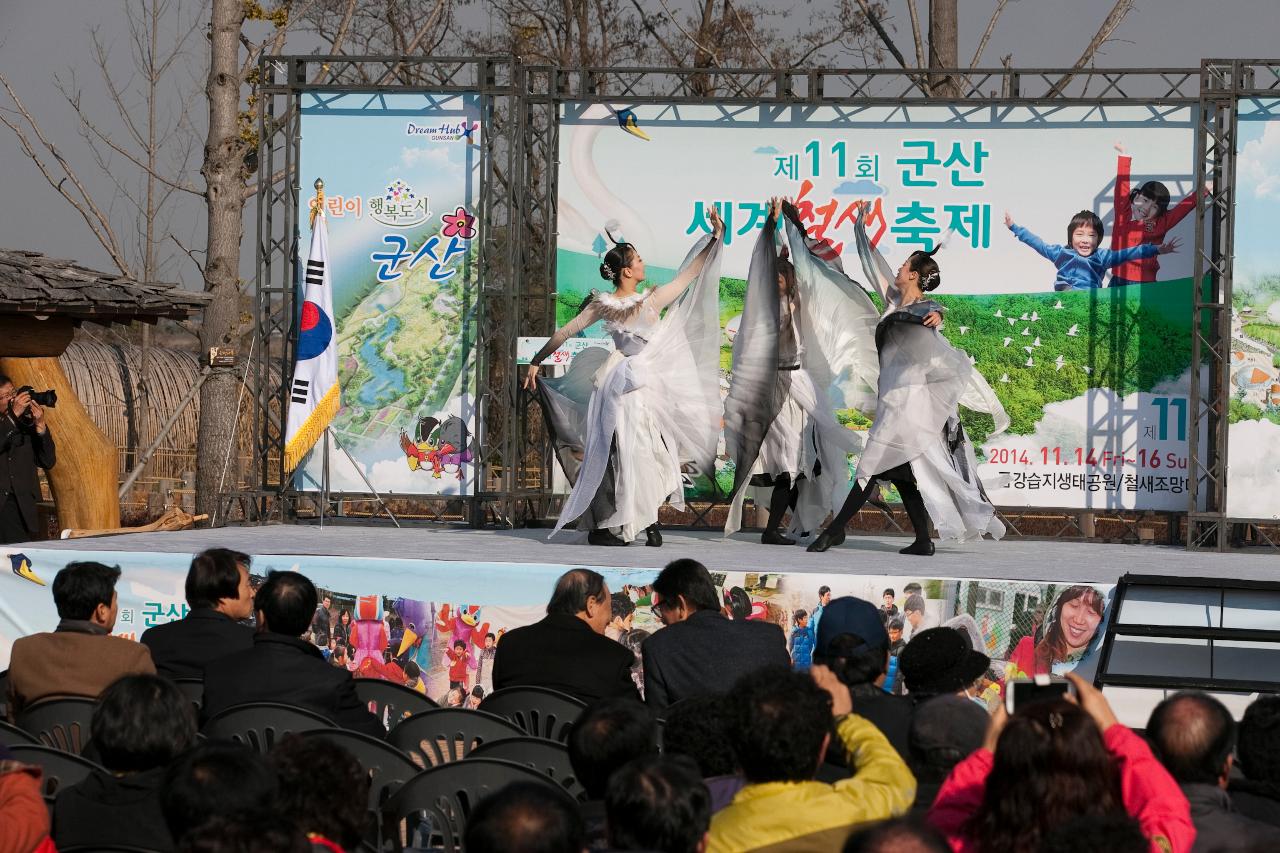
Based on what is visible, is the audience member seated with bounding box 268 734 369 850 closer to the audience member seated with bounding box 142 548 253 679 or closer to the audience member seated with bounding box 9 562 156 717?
the audience member seated with bounding box 9 562 156 717

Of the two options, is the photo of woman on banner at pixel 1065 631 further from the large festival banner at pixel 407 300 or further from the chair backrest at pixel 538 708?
the large festival banner at pixel 407 300

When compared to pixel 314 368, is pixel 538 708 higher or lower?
lower

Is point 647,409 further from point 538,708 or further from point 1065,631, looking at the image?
point 538,708

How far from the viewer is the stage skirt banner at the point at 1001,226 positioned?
10.2 meters

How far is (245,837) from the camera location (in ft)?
7.10

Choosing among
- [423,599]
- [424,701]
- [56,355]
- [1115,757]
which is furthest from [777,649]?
[56,355]

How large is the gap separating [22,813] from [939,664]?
2118mm

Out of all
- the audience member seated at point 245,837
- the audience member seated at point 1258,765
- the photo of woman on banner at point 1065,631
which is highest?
the audience member seated at point 245,837

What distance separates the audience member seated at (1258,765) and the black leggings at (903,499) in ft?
18.0

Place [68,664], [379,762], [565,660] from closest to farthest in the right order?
[379,762]
[68,664]
[565,660]

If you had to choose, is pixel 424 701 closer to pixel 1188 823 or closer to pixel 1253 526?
pixel 1188 823

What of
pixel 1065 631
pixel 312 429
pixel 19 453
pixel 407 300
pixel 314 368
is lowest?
pixel 1065 631

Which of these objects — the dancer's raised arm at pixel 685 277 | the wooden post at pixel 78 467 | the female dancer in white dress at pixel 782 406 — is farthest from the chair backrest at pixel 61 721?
the wooden post at pixel 78 467

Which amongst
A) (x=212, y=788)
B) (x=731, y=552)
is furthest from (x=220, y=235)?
(x=212, y=788)
